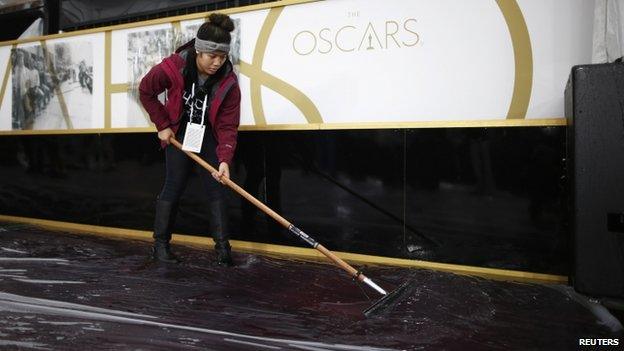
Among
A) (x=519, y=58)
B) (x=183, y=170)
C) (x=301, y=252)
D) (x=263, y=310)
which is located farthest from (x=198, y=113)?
(x=519, y=58)

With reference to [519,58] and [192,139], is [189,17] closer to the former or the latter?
[192,139]

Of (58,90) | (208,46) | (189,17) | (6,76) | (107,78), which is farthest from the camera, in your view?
(6,76)

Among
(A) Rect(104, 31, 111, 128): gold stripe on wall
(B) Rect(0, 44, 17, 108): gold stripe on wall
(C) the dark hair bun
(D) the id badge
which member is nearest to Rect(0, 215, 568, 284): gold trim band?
(D) the id badge

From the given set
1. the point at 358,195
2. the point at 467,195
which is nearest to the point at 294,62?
the point at 358,195

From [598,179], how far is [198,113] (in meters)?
1.83

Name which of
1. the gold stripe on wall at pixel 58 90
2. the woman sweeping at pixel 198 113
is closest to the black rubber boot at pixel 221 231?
the woman sweeping at pixel 198 113

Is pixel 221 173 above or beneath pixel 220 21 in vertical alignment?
beneath

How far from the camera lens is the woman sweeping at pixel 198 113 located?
1.94 m

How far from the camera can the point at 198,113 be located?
81.0 inches

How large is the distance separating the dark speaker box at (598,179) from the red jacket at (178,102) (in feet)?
5.11

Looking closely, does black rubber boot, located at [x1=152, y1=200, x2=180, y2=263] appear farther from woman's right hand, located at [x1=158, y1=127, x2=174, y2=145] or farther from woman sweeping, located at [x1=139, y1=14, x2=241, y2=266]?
woman's right hand, located at [x1=158, y1=127, x2=174, y2=145]

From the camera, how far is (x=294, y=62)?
248 centimetres

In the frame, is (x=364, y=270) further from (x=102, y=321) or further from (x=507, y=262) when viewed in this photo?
(x=102, y=321)

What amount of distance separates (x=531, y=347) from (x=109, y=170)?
2870 mm
